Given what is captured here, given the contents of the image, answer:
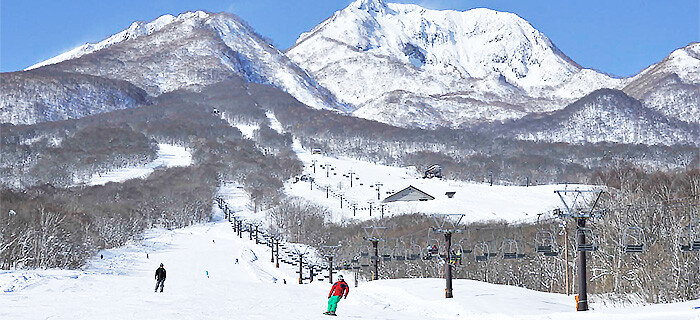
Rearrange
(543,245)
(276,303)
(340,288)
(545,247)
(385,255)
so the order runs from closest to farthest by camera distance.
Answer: (340,288), (276,303), (545,247), (385,255), (543,245)

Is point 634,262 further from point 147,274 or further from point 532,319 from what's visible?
point 147,274

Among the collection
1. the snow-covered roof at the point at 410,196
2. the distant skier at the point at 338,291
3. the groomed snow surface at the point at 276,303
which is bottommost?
the groomed snow surface at the point at 276,303

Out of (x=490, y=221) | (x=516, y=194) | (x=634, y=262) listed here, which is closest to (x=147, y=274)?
(x=634, y=262)

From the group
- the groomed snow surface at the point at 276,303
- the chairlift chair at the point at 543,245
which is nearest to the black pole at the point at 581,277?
the groomed snow surface at the point at 276,303

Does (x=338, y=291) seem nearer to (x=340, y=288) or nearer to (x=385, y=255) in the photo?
(x=340, y=288)

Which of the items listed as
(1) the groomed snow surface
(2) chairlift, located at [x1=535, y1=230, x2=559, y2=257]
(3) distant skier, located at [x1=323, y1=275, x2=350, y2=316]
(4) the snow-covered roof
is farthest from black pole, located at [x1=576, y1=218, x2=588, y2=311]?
(4) the snow-covered roof

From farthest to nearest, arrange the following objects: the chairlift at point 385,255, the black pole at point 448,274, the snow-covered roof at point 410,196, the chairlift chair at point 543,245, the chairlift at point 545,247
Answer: the snow-covered roof at point 410,196 → the chairlift at point 385,255 → the black pole at point 448,274 → the chairlift chair at point 543,245 → the chairlift at point 545,247

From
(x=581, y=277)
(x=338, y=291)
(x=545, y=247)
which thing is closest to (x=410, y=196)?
(x=545, y=247)

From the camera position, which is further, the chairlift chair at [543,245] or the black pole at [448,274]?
the black pole at [448,274]

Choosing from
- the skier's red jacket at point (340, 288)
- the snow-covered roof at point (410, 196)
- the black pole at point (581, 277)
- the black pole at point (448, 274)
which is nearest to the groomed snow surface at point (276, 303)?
the black pole at point (448, 274)

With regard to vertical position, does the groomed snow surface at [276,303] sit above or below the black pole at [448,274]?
below

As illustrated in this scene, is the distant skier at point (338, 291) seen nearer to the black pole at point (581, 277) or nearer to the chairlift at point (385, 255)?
the black pole at point (581, 277)

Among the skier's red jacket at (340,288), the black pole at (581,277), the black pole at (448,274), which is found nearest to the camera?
the skier's red jacket at (340,288)

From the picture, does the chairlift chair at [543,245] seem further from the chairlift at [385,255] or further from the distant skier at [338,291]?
the distant skier at [338,291]
